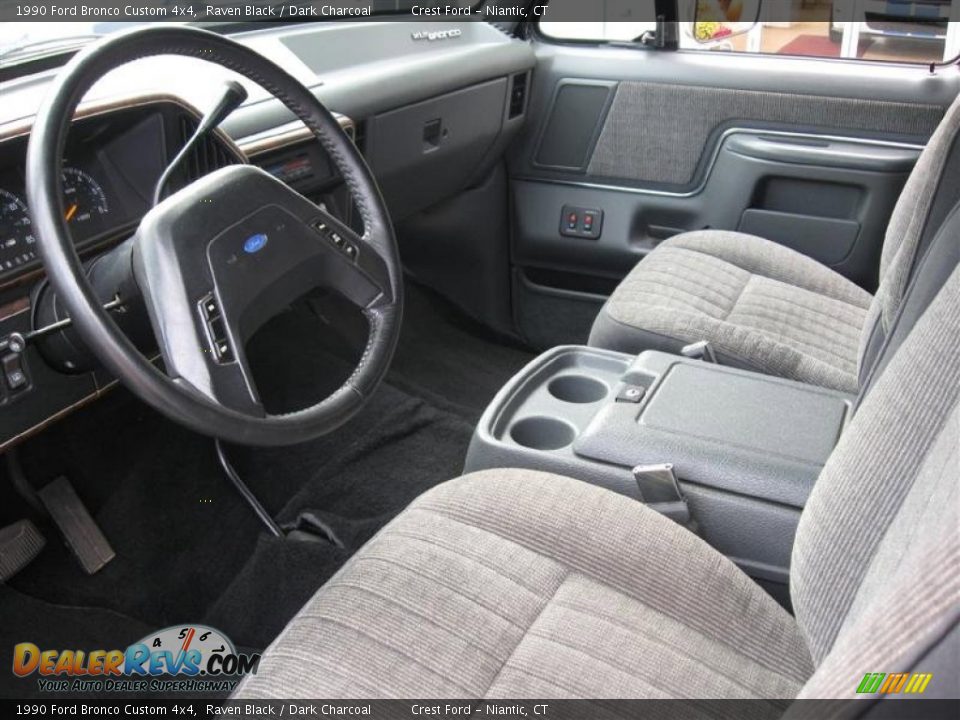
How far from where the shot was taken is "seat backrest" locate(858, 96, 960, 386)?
1189 millimetres

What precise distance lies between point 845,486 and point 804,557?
0.08 metres

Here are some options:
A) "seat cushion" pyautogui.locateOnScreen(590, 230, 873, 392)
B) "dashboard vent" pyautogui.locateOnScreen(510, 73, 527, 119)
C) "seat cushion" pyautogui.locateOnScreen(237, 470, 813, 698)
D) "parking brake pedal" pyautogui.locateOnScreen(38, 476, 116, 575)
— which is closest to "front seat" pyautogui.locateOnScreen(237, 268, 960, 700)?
"seat cushion" pyautogui.locateOnScreen(237, 470, 813, 698)

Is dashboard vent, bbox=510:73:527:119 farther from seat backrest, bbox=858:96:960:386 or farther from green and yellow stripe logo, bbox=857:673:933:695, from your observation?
green and yellow stripe logo, bbox=857:673:933:695

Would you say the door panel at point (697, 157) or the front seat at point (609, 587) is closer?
the front seat at point (609, 587)

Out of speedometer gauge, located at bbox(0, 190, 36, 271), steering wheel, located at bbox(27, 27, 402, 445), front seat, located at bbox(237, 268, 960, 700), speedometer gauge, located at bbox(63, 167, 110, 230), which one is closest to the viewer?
front seat, located at bbox(237, 268, 960, 700)

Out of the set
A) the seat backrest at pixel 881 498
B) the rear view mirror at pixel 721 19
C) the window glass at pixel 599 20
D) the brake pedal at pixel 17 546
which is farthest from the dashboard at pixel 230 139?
the seat backrest at pixel 881 498

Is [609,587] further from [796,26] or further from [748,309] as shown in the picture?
[796,26]

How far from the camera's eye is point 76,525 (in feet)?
6.05

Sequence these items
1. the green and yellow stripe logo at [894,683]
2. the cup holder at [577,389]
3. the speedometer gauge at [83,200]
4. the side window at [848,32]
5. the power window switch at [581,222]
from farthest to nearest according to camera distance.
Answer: the power window switch at [581,222] < the side window at [848,32] < the cup holder at [577,389] < the speedometer gauge at [83,200] < the green and yellow stripe logo at [894,683]

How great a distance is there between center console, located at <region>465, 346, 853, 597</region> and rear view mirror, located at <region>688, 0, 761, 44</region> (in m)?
1.17

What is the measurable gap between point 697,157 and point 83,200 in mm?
1506

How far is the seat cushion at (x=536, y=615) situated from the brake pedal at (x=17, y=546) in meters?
0.88

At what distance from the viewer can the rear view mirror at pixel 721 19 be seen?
95.8 inches

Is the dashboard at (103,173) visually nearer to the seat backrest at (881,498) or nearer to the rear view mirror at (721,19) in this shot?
the seat backrest at (881,498)
